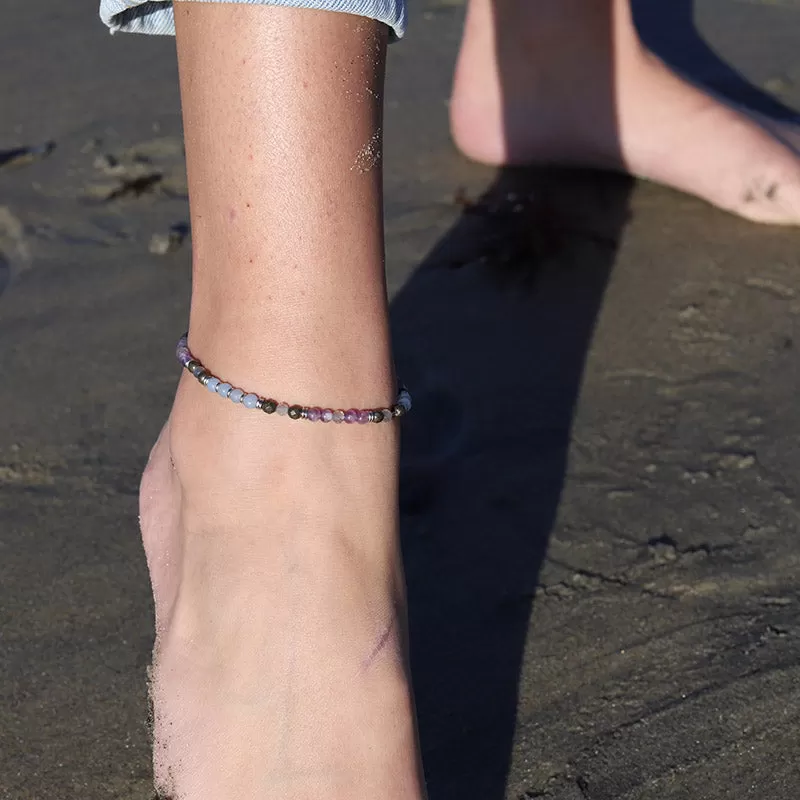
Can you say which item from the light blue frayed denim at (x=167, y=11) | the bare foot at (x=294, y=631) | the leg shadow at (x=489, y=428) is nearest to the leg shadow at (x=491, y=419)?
the leg shadow at (x=489, y=428)

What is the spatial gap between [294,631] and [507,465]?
1.56 feet

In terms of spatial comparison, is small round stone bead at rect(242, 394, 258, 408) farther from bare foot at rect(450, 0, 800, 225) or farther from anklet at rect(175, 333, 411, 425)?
bare foot at rect(450, 0, 800, 225)

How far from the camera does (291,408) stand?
103cm

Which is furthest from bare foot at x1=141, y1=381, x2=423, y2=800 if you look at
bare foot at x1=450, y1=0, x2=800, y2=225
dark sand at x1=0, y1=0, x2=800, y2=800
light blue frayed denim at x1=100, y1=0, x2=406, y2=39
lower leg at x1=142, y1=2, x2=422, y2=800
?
bare foot at x1=450, y1=0, x2=800, y2=225

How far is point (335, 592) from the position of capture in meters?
1.04

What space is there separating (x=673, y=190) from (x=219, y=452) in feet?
4.12

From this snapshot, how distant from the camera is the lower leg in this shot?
0.99 metres

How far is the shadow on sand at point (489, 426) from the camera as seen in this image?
3.81 ft

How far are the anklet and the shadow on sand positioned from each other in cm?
28

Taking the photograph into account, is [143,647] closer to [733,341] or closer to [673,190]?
[733,341]

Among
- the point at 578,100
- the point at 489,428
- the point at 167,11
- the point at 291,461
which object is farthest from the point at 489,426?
the point at 578,100

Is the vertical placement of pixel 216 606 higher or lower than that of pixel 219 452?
lower

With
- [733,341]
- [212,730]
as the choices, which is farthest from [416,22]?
[212,730]

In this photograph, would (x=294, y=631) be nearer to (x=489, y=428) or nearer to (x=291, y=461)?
(x=291, y=461)
